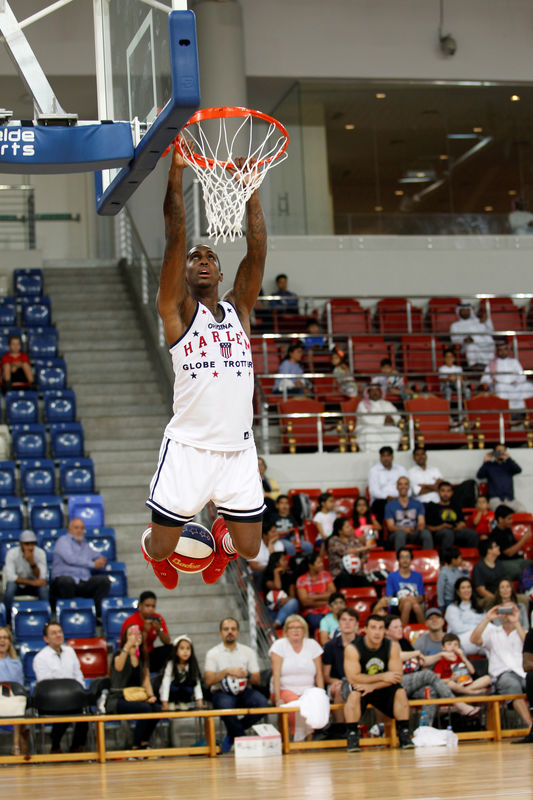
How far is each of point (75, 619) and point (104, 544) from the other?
148cm

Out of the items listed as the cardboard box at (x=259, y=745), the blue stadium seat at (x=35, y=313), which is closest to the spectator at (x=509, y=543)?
the cardboard box at (x=259, y=745)

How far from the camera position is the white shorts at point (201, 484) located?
273 inches

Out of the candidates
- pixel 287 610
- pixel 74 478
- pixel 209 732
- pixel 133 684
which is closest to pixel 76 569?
pixel 133 684

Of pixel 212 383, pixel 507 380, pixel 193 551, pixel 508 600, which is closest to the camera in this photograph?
pixel 212 383

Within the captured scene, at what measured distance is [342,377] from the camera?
54.7ft

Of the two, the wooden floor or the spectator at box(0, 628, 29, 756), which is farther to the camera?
the spectator at box(0, 628, 29, 756)

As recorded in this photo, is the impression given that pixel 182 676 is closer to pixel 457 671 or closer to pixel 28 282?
pixel 457 671

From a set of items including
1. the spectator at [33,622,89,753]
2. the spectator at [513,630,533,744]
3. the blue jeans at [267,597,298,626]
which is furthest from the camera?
the blue jeans at [267,597,298,626]

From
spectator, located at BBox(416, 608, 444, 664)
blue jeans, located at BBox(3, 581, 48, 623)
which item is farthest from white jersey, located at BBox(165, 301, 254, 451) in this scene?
blue jeans, located at BBox(3, 581, 48, 623)

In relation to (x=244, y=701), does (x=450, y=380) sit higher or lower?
higher

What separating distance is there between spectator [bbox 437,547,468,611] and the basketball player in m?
6.38

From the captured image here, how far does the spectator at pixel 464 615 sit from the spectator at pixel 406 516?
149 cm

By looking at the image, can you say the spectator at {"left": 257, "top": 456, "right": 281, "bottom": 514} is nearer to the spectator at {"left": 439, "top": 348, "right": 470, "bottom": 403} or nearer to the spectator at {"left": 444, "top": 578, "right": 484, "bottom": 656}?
A: the spectator at {"left": 444, "top": 578, "right": 484, "bottom": 656}

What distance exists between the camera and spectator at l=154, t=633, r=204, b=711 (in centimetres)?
1119
